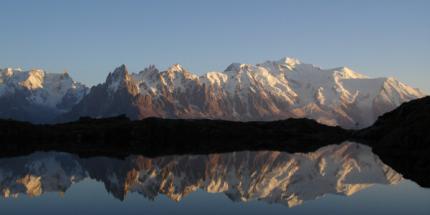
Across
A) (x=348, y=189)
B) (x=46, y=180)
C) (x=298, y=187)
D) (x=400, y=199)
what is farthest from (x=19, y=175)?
(x=400, y=199)

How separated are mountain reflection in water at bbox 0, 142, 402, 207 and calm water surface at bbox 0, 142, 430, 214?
0.16 meters

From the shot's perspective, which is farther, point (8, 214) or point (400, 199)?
point (400, 199)

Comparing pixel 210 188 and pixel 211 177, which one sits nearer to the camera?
pixel 210 188

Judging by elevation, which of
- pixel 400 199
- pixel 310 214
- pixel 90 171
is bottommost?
pixel 400 199

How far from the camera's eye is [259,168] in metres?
118

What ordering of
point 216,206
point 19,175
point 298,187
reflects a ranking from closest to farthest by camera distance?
point 216,206
point 298,187
point 19,175

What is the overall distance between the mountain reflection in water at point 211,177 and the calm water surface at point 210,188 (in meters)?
0.16

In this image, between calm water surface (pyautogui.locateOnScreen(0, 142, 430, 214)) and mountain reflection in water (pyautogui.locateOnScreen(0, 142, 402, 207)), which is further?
mountain reflection in water (pyautogui.locateOnScreen(0, 142, 402, 207))

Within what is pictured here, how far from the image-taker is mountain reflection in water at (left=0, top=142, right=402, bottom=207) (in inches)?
3142

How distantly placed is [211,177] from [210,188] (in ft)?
51.3

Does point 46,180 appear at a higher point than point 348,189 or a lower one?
higher

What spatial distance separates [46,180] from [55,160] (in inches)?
1908

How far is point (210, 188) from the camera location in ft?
279

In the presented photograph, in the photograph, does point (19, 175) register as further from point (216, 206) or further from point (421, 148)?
point (421, 148)
